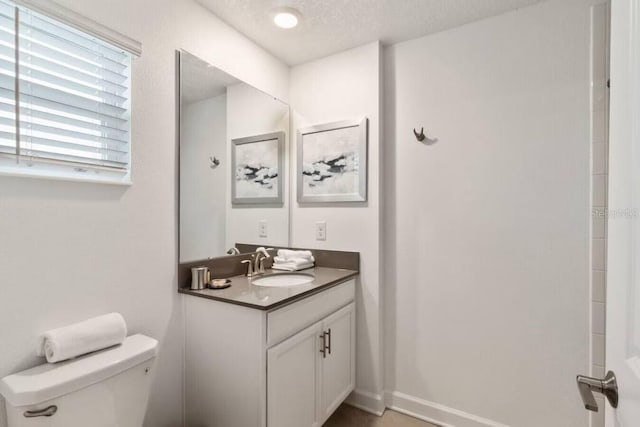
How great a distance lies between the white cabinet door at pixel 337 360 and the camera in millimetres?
1724

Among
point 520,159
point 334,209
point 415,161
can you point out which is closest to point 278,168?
point 334,209

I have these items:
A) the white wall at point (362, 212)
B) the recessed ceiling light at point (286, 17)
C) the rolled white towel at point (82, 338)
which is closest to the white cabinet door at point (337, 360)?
the white wall at point (362, 212)

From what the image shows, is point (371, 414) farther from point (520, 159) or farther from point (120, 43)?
point (120, 43)

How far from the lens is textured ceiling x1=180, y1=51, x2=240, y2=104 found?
1.59 m

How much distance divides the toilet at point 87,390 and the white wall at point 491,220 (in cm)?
146

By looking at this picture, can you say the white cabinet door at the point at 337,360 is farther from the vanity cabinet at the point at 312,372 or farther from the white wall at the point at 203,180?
the white wall at the point at 203,180

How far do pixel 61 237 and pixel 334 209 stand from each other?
1.47 metres

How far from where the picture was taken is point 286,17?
1739 mm

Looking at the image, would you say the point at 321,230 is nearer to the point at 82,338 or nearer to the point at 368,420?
the point at 368,420

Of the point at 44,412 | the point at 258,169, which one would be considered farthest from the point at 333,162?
the point at 44,412

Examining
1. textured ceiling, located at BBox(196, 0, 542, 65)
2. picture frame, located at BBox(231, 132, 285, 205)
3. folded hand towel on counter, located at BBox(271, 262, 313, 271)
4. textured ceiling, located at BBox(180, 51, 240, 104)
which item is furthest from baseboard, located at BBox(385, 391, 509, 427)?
textured ceiling, located at BBox(196, 0, 542, 65)

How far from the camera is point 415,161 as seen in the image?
2.00m

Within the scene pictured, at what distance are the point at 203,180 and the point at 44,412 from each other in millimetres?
1136

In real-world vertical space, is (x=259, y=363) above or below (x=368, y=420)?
above
